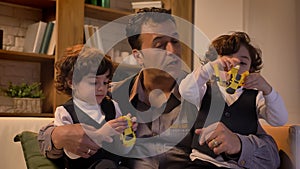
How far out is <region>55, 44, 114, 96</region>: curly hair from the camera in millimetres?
1240

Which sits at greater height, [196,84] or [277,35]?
[277,35]

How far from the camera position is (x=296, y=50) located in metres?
2.41

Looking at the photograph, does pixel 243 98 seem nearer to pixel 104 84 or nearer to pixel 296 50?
pixel 104 84

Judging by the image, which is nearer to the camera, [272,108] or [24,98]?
[272,108]

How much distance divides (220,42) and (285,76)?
1223 millimetres

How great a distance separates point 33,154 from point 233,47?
0.68 meters

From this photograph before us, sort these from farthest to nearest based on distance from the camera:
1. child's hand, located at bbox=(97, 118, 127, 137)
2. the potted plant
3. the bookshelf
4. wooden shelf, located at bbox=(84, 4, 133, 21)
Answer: wooden shelf, located at bbox=(84, 4, 133, 21), the bookshelf, the potted plant, child's hand, located at bbox=(97, 118, 127, 137)

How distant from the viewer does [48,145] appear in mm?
1235

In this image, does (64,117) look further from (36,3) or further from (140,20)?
(36,3)

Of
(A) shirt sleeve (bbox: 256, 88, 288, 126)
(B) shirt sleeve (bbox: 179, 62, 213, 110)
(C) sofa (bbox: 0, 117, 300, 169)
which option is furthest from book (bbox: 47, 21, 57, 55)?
(A) shirt sleeve (bbox: 256, 88, 288, 126)

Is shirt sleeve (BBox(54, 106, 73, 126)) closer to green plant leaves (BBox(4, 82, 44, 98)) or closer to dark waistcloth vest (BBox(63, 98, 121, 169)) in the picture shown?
dark waistcloth vest (BBox(63, 98, 121, 169))

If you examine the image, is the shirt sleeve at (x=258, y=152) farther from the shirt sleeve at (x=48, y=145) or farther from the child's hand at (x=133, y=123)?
the shirt sleeve at (x=48, y=145)

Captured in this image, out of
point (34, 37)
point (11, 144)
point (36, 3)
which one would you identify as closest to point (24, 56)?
point (34, 37)

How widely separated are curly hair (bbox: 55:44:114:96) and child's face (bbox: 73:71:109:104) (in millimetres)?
15
